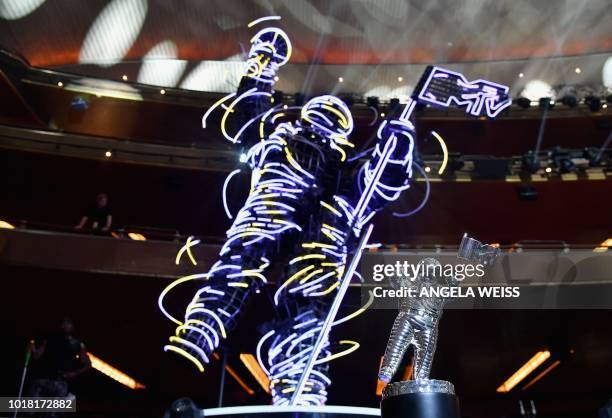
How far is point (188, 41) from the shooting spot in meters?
20.9

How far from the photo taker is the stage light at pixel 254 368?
12.0m

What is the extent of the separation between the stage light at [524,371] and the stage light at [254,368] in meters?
5.24

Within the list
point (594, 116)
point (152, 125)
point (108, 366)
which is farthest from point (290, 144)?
point (594, 116)

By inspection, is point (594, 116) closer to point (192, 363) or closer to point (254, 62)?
point (254, 62)

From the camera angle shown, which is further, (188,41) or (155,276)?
(188,41)

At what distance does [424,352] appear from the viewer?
3.49 m

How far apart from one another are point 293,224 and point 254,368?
22.8ft

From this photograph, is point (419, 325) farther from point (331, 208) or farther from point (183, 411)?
point (331, 208)

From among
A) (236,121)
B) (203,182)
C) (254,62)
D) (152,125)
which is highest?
(152,125)

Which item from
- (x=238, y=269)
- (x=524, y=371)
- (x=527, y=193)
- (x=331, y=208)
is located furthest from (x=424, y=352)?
(x=527, y=193)

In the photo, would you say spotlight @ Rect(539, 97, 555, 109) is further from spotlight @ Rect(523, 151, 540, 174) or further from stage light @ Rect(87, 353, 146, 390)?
Answer: stage light @ Rect(87, 353, 146, 390)

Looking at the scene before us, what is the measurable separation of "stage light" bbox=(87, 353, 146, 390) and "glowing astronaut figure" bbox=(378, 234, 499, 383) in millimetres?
9856

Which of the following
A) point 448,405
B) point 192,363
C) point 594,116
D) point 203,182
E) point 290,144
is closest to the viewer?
point 448,405

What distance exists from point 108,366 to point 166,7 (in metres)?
12.6
